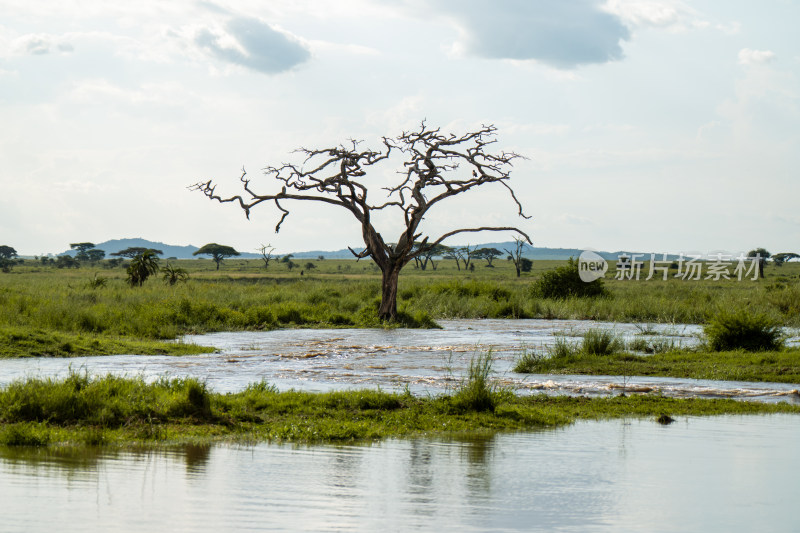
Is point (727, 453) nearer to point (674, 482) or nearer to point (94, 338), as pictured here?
point (674, 482)

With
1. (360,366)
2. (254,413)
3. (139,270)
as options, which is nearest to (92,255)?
(139,270)

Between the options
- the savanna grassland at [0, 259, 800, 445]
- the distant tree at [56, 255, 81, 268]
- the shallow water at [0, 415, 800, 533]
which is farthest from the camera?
the distant tree at [56, 255, 81, 268]

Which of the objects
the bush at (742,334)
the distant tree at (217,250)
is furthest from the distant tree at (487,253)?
the bush at (742,334)

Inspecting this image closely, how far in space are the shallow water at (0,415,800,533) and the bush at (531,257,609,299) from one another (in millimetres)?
29358

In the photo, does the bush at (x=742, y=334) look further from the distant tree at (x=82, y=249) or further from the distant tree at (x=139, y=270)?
the distant tree at (x=82, y=249)

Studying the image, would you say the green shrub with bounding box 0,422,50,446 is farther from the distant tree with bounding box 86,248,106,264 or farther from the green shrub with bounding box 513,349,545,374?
the distant tree with bounding box 86,248,106,264

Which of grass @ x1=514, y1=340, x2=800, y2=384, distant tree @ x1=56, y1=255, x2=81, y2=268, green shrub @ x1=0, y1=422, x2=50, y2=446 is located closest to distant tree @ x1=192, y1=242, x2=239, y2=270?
distant tree @ x1=56, y1=255, x2=81, y2=268

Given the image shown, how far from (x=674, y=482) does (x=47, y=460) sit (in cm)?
556

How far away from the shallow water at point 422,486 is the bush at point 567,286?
1156 inches

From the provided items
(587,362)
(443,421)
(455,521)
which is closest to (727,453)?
(443,421)

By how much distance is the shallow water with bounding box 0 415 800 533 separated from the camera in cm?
608

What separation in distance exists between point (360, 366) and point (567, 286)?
77.6 ft

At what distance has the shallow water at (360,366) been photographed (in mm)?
13648

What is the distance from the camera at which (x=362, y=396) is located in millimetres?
11273
